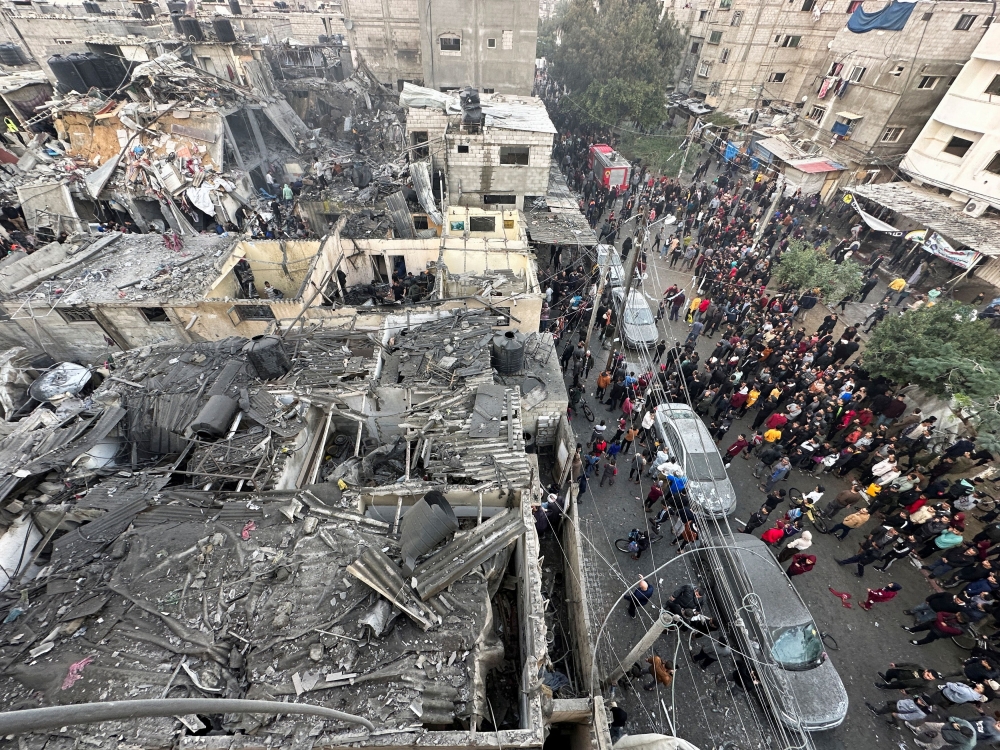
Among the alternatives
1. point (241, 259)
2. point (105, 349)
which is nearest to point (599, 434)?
point (241, 259)

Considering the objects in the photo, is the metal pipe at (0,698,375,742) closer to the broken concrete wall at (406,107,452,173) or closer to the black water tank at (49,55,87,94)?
the broken concrete wall at (406,107,452,173)

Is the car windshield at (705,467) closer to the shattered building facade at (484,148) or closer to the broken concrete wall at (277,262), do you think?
the broken concrete wall at (277,262)

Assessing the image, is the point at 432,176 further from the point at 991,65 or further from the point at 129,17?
the point at 129,17

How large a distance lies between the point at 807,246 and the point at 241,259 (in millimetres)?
26223

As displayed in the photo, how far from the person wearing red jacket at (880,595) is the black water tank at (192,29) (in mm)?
43105

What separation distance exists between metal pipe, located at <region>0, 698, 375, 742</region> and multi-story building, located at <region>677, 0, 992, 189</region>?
128 feet

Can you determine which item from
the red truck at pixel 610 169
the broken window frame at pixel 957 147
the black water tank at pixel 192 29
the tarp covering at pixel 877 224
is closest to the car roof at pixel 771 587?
the tarp covering at pixel 877 224

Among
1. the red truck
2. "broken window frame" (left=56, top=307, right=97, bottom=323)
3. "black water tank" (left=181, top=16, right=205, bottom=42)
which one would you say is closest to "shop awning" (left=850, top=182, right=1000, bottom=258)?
the red truck

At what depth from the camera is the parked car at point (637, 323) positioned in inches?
747

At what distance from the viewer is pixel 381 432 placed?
11375 millimetres

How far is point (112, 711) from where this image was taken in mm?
2227

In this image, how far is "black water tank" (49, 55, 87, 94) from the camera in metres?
24.4

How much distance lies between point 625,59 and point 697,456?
35.8m

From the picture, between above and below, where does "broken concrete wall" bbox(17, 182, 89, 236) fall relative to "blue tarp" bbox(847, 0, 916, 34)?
below
